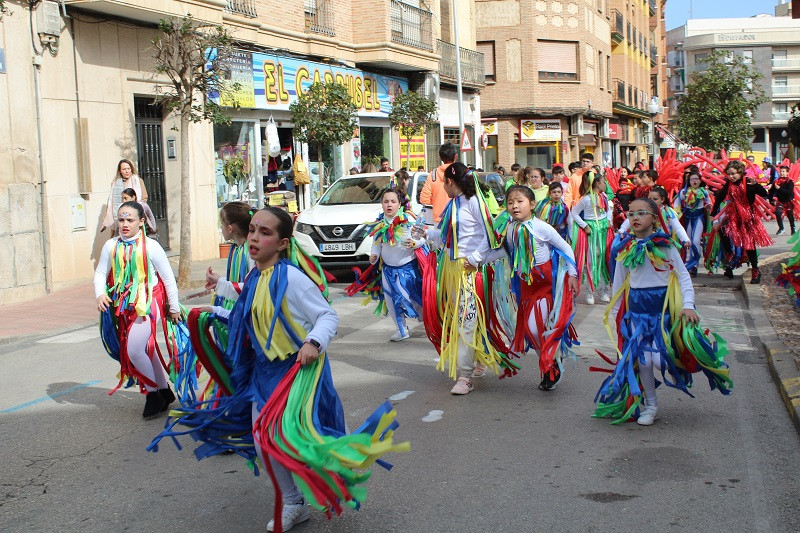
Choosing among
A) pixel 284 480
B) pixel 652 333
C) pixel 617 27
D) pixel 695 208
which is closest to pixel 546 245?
pixel 652 333

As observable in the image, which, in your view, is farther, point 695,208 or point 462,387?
point 695,208

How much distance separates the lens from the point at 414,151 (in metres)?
30.5

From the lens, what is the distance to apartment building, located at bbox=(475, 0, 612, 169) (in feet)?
149

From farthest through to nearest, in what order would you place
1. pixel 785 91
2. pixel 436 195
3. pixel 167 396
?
pixel 785 91 → pixel 436 195 → pixel 167 396

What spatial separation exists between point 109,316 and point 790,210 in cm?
1689

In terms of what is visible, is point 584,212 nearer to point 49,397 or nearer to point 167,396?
point 167,396

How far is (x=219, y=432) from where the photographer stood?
468cm

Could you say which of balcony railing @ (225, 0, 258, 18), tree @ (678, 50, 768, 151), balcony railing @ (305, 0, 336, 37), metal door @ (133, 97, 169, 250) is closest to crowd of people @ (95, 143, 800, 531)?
metal door @ (133, 97, 169, 250)

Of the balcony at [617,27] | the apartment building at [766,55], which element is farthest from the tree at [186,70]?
the apartment building at [766,55]

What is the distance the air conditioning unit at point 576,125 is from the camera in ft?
157

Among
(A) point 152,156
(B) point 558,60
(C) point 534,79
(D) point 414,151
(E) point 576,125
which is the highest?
(B) point 558,60

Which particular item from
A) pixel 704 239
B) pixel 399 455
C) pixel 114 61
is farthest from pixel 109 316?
pixel 114 61

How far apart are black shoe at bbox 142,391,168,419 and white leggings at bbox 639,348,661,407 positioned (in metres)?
3.40

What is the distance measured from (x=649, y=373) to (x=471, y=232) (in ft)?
6.07
